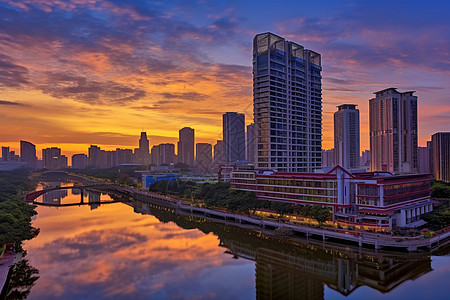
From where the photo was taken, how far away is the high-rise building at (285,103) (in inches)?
2456

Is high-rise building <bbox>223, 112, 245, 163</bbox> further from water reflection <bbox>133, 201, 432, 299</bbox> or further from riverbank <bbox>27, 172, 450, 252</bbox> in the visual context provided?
water reflection <bbox>133, 201, 432, 299</bbox>

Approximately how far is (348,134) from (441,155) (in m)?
27.1

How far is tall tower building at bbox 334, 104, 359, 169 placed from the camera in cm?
11062

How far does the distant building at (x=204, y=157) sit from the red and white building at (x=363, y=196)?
90389mm

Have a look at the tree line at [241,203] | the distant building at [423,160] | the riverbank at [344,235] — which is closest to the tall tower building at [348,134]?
the distant building at [423,160]

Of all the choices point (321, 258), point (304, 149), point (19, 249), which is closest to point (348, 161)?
point (304, 149)

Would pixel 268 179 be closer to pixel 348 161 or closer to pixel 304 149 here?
pixel 304 149

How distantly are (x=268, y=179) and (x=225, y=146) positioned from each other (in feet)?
319

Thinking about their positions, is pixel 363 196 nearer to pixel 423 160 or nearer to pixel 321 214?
pixel 321 214

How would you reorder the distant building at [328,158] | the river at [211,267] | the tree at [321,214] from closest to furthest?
1. the river at [211,267]
2. the tree at [321,214]
3. the distant building at [328,158]

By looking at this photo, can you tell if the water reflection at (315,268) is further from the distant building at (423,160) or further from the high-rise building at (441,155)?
the distant building at (423,160)

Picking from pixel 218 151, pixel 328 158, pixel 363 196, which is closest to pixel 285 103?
pixel 363 196

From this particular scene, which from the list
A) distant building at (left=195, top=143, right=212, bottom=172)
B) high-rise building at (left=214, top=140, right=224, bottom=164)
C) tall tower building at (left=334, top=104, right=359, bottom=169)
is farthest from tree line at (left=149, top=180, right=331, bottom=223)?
high-rise building at (left=214, top=140, right=224, bottom=164)

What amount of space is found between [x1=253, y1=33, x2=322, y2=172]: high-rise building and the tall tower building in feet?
137
